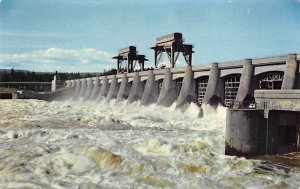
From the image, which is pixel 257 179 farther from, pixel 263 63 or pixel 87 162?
pixel 263 63

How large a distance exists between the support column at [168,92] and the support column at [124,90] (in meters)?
12.6

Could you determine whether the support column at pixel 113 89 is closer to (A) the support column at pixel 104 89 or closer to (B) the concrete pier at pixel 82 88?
(A) the support column at pixel 104 89

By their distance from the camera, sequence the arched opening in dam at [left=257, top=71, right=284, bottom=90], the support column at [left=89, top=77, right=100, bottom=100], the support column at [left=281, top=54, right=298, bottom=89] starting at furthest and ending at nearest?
1. the support column at [left=89, top=77, right=100, bottom=100]
2. the arched opening in dam at [left=257, top=71, right=284, bottom=90]
3. the support column at [left=281, top=54, right=298, bottom=89]

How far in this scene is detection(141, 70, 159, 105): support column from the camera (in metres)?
41.4

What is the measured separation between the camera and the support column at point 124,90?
1957 inches

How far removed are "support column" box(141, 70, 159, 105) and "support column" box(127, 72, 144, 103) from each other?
3.83 m

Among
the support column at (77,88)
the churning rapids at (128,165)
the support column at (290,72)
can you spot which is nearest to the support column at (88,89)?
the support column at (77,88)

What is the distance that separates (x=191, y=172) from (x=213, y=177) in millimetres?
756

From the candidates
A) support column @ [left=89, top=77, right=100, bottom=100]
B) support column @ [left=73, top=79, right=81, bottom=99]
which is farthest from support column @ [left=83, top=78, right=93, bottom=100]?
support column @ [left=73, top=79, right=81, bottom=99]

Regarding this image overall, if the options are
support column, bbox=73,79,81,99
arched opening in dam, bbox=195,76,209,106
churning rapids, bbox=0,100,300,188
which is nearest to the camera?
churning rapids, bbox=0,100,300,188

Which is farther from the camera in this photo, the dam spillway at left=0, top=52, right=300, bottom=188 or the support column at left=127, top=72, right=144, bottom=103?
the support column at left=127, top=72, right=144, bottom=103

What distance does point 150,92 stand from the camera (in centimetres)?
4169

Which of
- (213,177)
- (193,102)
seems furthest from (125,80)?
(213,177)

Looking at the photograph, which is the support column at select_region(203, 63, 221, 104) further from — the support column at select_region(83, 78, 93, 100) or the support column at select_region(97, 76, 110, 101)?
the support column at select_region(83, 78, 93, 100)
